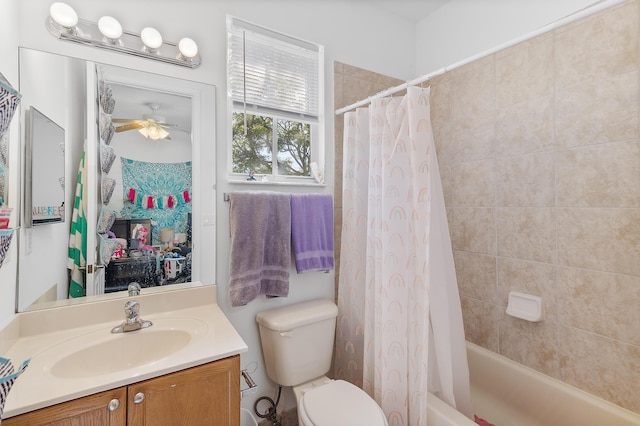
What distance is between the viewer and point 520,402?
1.73 metres

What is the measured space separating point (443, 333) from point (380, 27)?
2080 mm

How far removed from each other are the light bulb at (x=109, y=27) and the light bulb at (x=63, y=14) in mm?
90

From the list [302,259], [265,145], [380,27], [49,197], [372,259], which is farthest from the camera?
[380,27]

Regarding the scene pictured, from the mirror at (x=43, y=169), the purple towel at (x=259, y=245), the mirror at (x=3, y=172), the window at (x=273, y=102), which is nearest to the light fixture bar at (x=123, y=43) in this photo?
the window at (x=273, y=102)

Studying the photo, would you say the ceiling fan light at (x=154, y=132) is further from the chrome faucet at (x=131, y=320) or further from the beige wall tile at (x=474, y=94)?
the beige wall tile at (x=474, y=94)

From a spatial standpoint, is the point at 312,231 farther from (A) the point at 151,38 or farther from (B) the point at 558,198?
(B) the point at 558,198

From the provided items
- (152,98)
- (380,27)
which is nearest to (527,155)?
(380,27)

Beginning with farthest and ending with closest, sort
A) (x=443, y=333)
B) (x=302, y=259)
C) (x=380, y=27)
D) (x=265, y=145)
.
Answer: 1. (x=380, y=27)
2. (x=265, y=145)
3. (x=302, y=259)
4. (x=443, y=333)

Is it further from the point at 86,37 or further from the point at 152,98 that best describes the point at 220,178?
the point at 86,37

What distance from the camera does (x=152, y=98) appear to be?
4.77 ft

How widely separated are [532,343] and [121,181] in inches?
91.2

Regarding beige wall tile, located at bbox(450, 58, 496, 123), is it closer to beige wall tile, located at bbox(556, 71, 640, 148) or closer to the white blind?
beige wall tile, located at bbox(556, 71, 640, 148)

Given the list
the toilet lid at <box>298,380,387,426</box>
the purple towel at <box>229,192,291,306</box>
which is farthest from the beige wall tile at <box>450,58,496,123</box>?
the toilet lid at <box>298,380,387,426</box>

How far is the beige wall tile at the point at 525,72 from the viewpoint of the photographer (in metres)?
1.68
